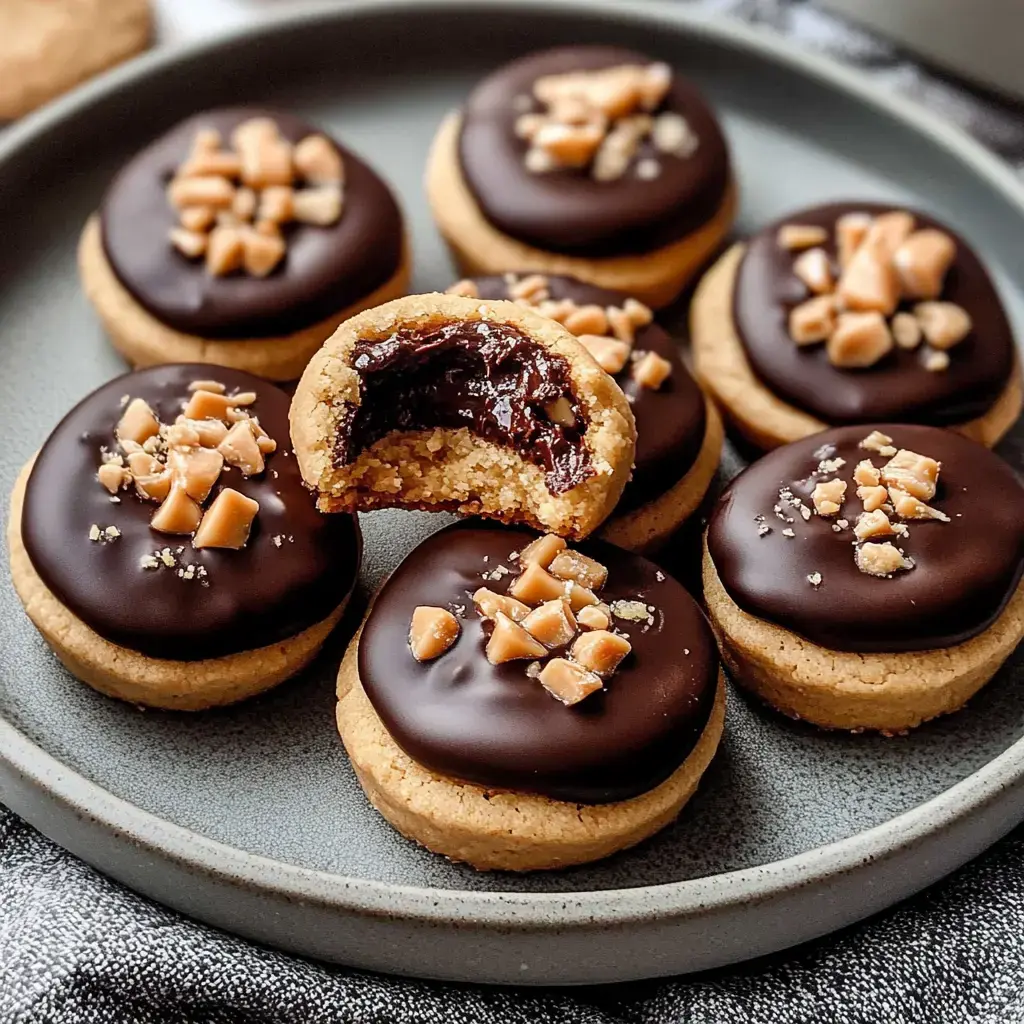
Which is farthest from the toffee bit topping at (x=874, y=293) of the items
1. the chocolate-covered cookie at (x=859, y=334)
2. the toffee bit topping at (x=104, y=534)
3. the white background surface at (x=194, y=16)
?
the white background surface at (x=194, y=16)

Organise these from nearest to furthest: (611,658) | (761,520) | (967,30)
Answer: (611,658) → (761,520) → (967,30)

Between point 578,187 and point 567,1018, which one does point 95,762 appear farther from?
point 578,187

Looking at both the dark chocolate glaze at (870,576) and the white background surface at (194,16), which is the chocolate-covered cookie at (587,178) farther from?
the white background surface at (194,16)

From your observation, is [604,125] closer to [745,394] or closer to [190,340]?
[745,394]

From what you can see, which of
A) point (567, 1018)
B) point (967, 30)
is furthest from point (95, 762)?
point (967, 30)

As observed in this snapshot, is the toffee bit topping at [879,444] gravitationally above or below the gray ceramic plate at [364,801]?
above

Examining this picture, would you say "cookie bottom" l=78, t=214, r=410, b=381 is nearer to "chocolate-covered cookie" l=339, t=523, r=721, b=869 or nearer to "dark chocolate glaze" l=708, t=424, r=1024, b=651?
"chocolate-covered cookie" l=339, t=523, r=721, b=869

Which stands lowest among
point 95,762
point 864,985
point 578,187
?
point 864,985

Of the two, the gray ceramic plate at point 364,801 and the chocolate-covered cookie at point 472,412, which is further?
the chocolate-covered cookie at point 472,412
